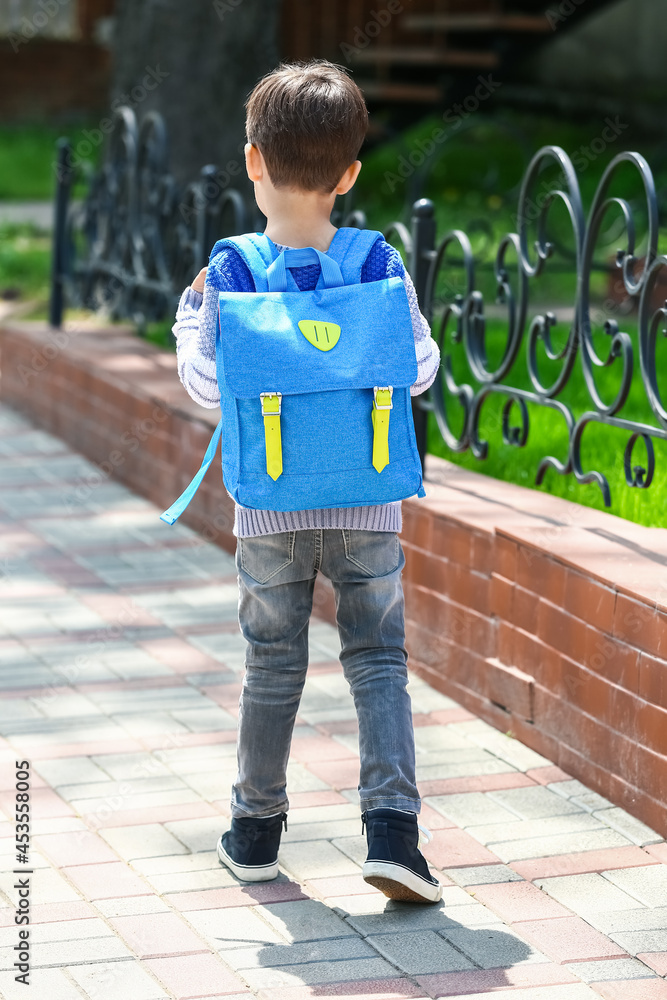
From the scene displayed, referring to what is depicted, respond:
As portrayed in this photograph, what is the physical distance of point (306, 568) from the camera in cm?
283

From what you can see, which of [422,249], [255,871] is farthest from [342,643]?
[422,249]

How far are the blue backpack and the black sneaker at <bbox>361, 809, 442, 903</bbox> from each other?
65 centimetres

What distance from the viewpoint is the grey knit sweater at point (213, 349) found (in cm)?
272

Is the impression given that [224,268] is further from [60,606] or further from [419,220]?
[60,606]

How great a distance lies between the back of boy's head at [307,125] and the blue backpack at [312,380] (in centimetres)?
15

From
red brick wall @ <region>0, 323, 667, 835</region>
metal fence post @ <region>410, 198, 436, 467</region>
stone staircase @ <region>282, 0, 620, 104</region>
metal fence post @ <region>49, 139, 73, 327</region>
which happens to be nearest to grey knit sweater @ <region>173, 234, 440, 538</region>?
red brick wall @ <region>0, 323, 667, 835</region>

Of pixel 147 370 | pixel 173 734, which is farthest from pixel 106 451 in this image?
pixel 173 734

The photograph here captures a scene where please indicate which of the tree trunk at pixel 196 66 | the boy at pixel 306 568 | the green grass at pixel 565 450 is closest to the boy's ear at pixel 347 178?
the boy at pixel 306 568

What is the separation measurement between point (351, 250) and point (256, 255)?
0.62ft

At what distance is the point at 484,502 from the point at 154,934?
1841 millimetres

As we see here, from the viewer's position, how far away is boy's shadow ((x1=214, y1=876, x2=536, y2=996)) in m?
2.63

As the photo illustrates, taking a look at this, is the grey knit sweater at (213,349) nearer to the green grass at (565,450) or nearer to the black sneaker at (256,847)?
the black sneaker at (256,847)

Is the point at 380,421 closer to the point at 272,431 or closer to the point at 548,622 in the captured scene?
the point at 272,431

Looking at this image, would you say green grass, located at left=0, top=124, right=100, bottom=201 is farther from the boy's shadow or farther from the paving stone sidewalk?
the boy's shadow
